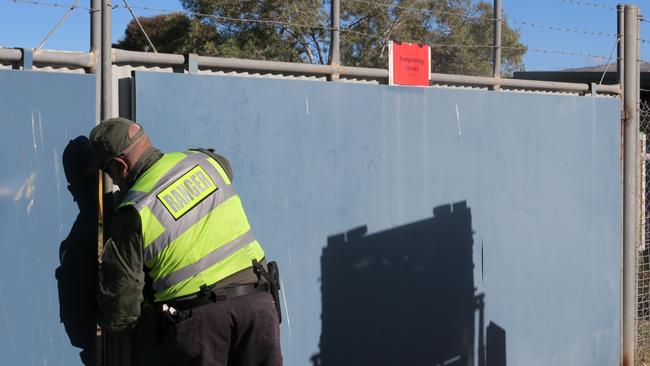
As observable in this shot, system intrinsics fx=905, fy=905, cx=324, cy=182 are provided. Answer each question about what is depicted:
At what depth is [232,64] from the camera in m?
4.35

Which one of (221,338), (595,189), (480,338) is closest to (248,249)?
(221,338)

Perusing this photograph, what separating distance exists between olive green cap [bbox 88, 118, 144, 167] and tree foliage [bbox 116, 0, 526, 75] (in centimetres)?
1208

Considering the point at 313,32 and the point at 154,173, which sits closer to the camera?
the point at 154,173

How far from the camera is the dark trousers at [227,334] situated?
12.1ft

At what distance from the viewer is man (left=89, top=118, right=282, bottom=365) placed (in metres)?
3.55

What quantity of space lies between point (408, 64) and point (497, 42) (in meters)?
1.07

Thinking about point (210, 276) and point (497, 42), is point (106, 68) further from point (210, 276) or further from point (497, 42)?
point (497, 42)

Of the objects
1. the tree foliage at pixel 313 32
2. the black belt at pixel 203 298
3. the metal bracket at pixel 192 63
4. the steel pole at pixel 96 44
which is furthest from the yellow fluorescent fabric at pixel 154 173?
the tree foliage at pixel 313 32

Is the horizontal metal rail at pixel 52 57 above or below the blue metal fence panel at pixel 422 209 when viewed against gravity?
above

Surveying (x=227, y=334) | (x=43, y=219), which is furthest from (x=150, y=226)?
(x=227, y=334)

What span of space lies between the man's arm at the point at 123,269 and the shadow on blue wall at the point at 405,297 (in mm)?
1354

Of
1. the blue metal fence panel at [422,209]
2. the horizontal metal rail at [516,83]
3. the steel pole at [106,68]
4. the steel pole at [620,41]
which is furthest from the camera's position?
the steel pole at [620,41]

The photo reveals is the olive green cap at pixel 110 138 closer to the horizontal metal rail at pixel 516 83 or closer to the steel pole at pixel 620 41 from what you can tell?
the horizontal metal rail at pixel 516 83

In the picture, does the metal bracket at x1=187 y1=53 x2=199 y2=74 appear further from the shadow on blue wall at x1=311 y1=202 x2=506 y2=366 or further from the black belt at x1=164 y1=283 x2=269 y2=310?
the shadow on blue wall at x1=311 y1=202 x2=506 y2=366
